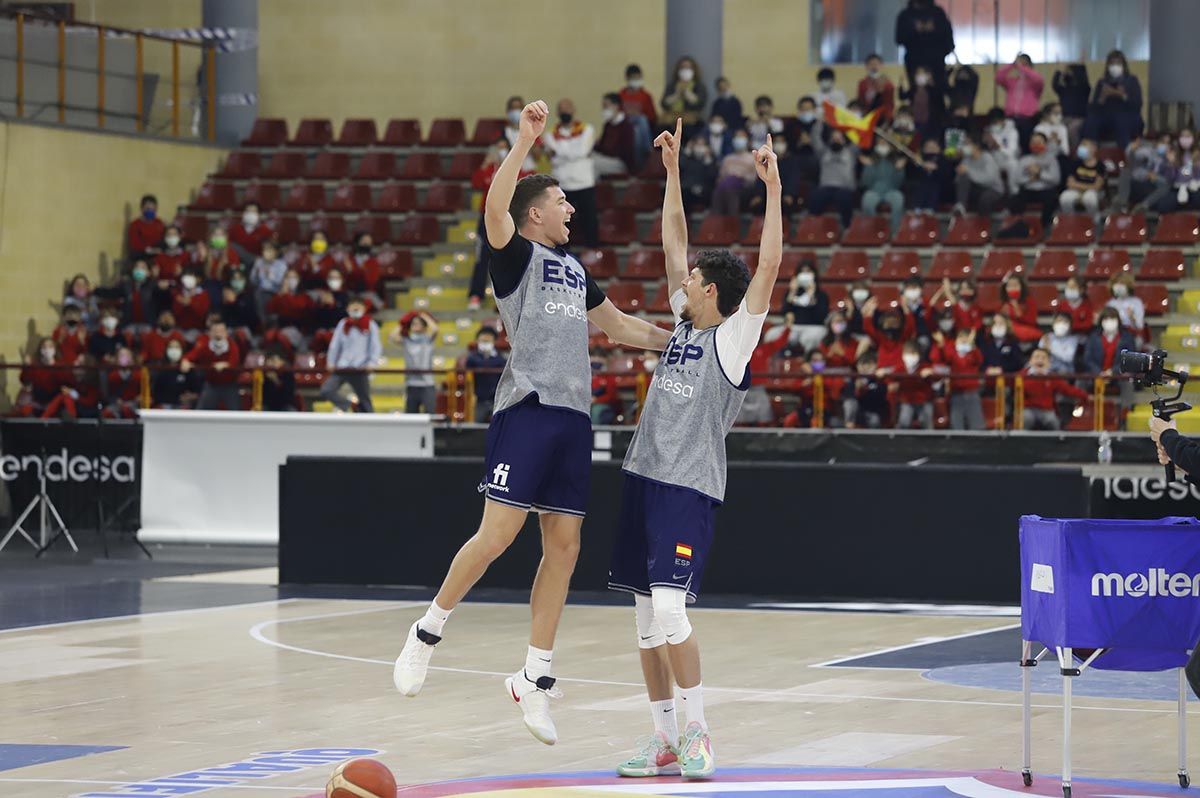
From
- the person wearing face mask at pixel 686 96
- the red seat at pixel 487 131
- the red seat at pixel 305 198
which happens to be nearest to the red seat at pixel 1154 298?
the person wearing face mask at pixel 686 96

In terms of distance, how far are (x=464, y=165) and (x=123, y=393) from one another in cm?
806

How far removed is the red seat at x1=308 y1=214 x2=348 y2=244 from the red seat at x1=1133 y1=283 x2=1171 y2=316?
11292 millimetres

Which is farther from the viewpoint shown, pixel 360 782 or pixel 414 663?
pixel 414 663

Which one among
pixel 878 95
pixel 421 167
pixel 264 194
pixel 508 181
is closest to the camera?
pixel 508 181

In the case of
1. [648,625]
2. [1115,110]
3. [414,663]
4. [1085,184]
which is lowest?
[414,663]

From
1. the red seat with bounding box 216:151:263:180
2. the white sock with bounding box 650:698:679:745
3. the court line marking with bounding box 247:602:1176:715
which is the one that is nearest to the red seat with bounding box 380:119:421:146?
the red seat with bounding box 216:151:263:180

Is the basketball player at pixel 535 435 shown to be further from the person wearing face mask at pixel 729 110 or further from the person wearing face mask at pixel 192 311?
the person wearing face mask at pixel 729 110

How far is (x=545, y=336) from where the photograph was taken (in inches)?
Answer: 320

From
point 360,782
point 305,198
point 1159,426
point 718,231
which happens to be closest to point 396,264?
point 305,198

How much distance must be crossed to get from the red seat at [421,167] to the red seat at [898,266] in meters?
8.16

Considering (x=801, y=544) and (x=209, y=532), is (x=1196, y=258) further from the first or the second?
(x=209, y=532)

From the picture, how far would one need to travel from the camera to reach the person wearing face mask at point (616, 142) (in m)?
26.6

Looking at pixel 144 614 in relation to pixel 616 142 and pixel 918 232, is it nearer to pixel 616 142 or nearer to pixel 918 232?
pixel 918 232

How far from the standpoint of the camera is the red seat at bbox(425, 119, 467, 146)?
30.0 m
